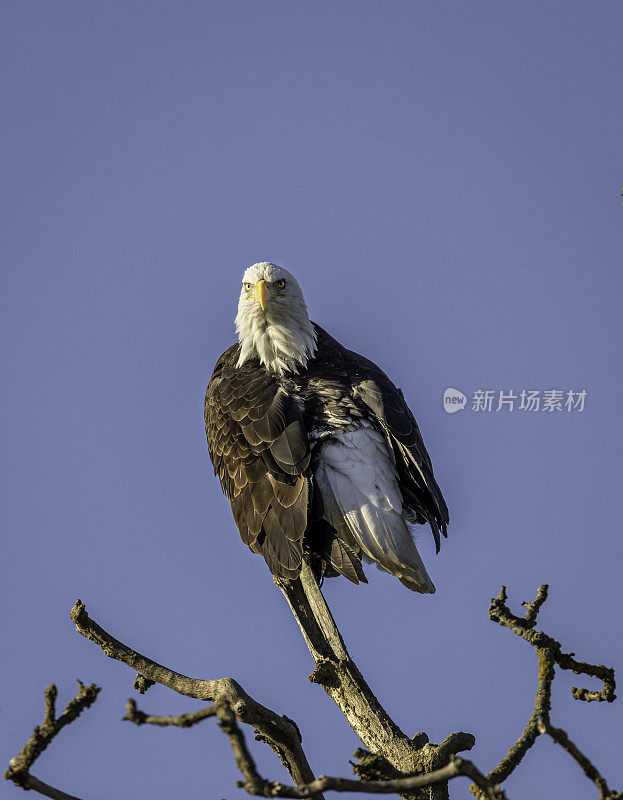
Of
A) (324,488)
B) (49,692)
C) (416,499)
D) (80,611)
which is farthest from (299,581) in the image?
(49,692)

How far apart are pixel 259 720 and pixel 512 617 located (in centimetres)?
138

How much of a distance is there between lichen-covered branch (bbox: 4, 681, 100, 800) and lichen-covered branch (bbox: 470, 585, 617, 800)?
5.09ft

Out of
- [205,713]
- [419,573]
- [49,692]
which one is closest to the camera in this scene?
[205,713]

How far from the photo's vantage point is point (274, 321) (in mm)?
7531

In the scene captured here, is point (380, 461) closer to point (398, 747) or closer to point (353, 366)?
point (353, 366)

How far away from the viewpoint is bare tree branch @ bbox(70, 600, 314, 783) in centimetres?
443

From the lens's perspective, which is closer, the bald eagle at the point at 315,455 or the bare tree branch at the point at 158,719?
the bare tree branch at the point at 158,719

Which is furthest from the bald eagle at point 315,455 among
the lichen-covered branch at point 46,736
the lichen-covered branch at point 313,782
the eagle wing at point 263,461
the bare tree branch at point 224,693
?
the lichen-covered branch at point 313,782

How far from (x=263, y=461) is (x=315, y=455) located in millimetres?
355

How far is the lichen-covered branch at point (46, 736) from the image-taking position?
3.18 m

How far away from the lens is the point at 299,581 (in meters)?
5.85

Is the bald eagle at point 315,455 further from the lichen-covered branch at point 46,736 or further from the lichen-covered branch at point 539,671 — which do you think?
the lichen-covered branch at point 46,736

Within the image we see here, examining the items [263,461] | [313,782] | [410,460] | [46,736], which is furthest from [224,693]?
[410,460]

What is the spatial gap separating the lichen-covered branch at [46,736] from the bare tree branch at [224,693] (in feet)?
3.40
